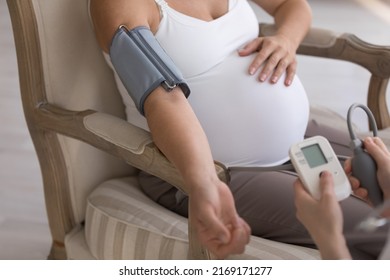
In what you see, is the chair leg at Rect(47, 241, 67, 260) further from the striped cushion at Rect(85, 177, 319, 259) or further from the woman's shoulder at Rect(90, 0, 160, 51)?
the woman's shoulder at Rect(90, 0, 160, 51)

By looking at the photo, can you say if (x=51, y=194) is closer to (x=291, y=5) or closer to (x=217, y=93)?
(x=217, y=93)

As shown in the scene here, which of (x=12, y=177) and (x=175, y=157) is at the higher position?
(x=175, y=157)

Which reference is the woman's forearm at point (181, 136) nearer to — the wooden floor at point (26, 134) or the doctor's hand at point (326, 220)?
the doctor's hand at point (326, 220)

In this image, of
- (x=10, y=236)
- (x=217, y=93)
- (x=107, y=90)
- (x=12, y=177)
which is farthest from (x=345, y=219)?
(x=12, y=177)

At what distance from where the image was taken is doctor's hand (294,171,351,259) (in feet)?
2.30

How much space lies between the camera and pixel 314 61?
1.78 m

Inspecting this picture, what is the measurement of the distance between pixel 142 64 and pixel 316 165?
0.83 feet

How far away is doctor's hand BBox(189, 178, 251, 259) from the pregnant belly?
170 millimetres

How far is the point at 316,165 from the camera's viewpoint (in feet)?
2.45

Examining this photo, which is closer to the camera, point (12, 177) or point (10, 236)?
point (10, 236)

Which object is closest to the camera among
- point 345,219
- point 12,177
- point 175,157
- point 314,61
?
point 345,219

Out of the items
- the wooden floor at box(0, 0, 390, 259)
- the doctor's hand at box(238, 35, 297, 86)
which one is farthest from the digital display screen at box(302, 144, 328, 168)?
the wooden floor at box(0, 0, 390, 259)

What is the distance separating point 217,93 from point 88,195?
0.34 metres
